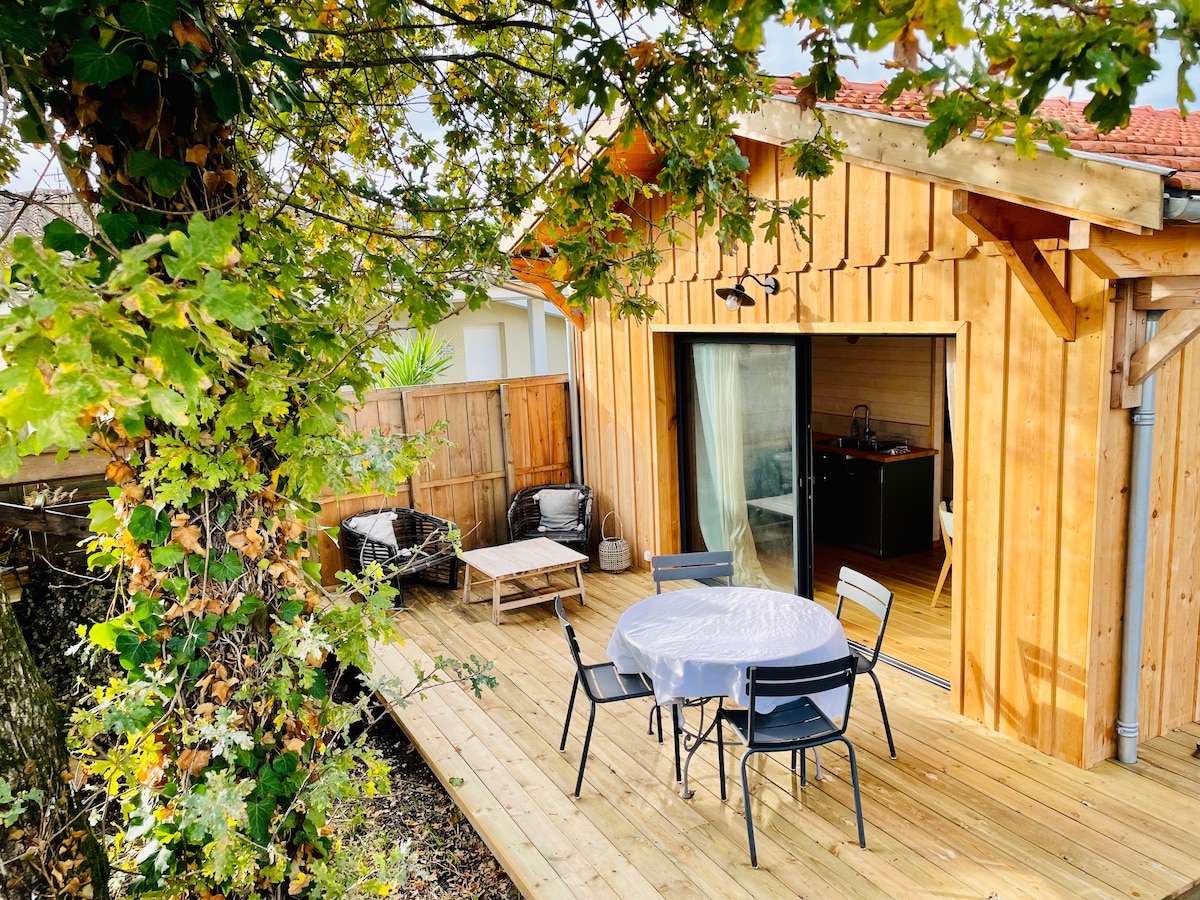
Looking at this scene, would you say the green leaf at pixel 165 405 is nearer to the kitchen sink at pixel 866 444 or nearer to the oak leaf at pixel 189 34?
the oak leaf at pixel 189 34

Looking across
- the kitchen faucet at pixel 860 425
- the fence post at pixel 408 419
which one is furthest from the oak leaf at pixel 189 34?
the kitchen faucet at pixel 860 425

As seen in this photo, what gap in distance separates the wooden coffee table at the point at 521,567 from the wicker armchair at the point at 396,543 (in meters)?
0.26

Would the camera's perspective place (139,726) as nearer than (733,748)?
Yes

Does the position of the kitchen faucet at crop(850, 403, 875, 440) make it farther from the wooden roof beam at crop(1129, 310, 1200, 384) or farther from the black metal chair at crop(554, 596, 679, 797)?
the black metal chair at crop(554, 596, 679, 797)

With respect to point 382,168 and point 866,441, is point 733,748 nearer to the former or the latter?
point 382,168

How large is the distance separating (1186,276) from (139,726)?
3.66 meters

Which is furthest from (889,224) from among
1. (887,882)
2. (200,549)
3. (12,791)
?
(12,791)

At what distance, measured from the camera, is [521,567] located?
6062 mm

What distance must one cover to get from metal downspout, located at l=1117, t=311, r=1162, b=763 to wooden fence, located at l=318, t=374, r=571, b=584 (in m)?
4.82

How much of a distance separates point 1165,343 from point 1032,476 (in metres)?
0.79

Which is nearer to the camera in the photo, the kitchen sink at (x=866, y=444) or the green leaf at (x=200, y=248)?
the green leaf at (x=200, y=248)

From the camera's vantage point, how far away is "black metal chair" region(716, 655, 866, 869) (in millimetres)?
3186

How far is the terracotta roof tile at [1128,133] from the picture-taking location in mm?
2826

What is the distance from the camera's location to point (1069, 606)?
3.68 metres
